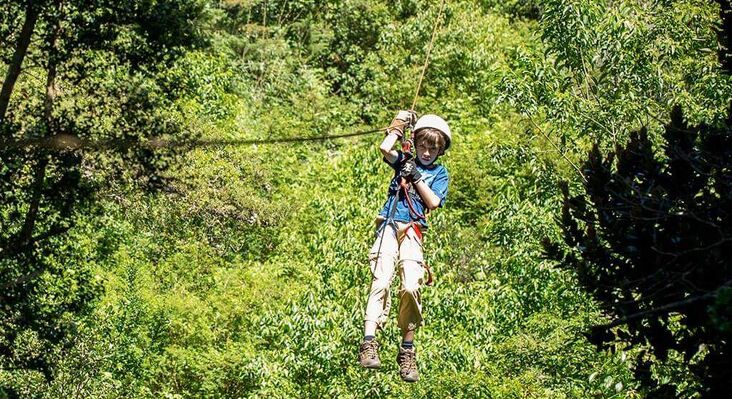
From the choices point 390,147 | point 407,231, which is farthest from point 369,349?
point 390,147

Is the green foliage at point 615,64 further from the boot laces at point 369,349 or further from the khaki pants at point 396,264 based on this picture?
the boot laces at point 369,349

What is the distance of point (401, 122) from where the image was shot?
794 cm

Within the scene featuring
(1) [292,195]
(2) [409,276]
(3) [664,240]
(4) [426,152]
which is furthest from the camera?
(1) [292,195]

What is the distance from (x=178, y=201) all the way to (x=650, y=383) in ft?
54.1

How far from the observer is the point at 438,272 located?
57.1 ft

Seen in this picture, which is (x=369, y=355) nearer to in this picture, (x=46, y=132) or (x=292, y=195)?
(x=46, y=132)

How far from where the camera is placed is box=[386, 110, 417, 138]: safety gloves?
7.89 meters

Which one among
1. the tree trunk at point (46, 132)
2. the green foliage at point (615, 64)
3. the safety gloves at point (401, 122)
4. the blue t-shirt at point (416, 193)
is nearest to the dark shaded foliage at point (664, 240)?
the blue t-shirt at point (416, 193)

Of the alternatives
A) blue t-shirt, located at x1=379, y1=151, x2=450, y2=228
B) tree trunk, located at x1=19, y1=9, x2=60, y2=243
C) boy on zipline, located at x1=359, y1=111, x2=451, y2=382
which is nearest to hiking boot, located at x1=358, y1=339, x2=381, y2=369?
boy on zipline, located at x1=359, y1=111, x2=451, y2=382

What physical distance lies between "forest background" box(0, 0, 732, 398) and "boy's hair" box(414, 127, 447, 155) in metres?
1.48

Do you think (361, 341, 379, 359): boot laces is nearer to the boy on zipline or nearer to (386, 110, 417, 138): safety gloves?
the boy on zipline

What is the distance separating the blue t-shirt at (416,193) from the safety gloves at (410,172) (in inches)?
2.1

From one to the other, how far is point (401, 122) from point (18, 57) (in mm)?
5303

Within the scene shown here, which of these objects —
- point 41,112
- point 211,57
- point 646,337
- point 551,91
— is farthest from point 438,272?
point 211,57
